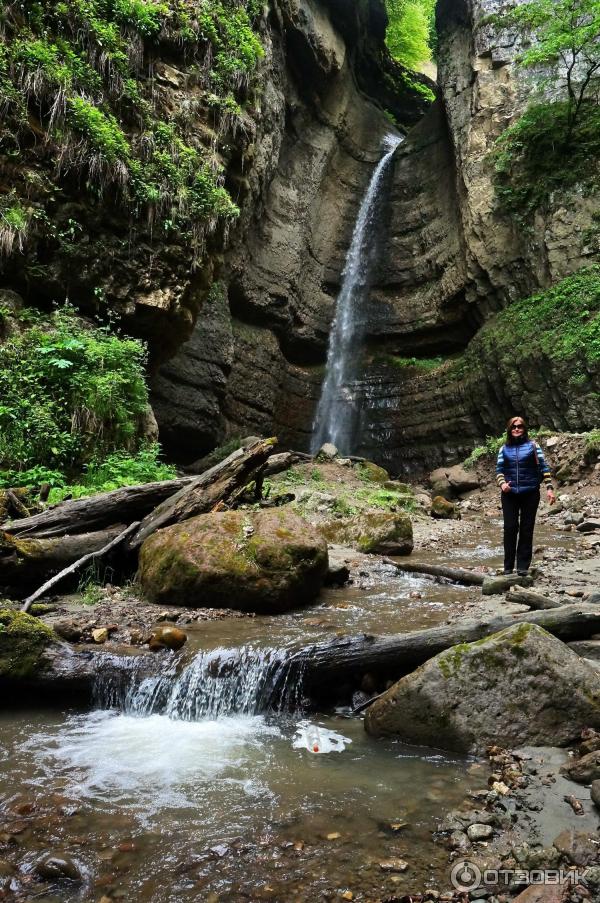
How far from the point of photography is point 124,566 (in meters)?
6.32

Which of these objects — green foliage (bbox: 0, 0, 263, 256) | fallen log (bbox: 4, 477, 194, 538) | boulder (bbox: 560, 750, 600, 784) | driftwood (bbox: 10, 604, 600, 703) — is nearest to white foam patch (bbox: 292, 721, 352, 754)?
driftwood (bbox: 10, 604, 600, 703)

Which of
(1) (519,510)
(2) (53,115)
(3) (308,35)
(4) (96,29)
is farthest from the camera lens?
(3) (308,35)

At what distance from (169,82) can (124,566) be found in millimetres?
11048

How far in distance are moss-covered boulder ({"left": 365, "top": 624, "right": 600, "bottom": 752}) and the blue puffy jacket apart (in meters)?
2.93

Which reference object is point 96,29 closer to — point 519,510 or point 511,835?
point 519,510

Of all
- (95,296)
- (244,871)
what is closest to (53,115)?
(95,296)

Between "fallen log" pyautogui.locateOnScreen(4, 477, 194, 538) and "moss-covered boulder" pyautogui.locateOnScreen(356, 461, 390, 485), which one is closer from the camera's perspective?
"fallen log" pyautogui.locateOnScreen(4, 477, 194, 538)

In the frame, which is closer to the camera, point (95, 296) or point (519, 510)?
point (519, 510)

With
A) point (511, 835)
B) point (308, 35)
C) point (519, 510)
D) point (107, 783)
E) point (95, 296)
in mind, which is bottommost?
point (107, 783)

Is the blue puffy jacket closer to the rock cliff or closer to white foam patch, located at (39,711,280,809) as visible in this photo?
white foam patch, located at (39,711,280,809)

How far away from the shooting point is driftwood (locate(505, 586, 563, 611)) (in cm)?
436

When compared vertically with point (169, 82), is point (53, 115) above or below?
below

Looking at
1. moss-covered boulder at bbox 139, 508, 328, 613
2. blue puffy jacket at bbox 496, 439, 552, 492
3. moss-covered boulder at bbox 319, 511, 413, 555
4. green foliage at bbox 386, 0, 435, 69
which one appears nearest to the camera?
moss-covered boulder at bbox 139, 508, 328, 613

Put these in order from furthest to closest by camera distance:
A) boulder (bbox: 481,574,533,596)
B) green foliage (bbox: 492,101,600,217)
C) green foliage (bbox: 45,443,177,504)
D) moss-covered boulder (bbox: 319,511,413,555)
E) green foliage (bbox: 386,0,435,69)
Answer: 1. green foliage (bbox: 386,0,435,69)
2. green foliage (bbox: 492,101,600,217)
3. moss-covered boulder (bbox: 319,511,413,555)
4. green foliage (bbox: 45,443,177,504)
5. boulder (bbox: 481,574,533,596)
